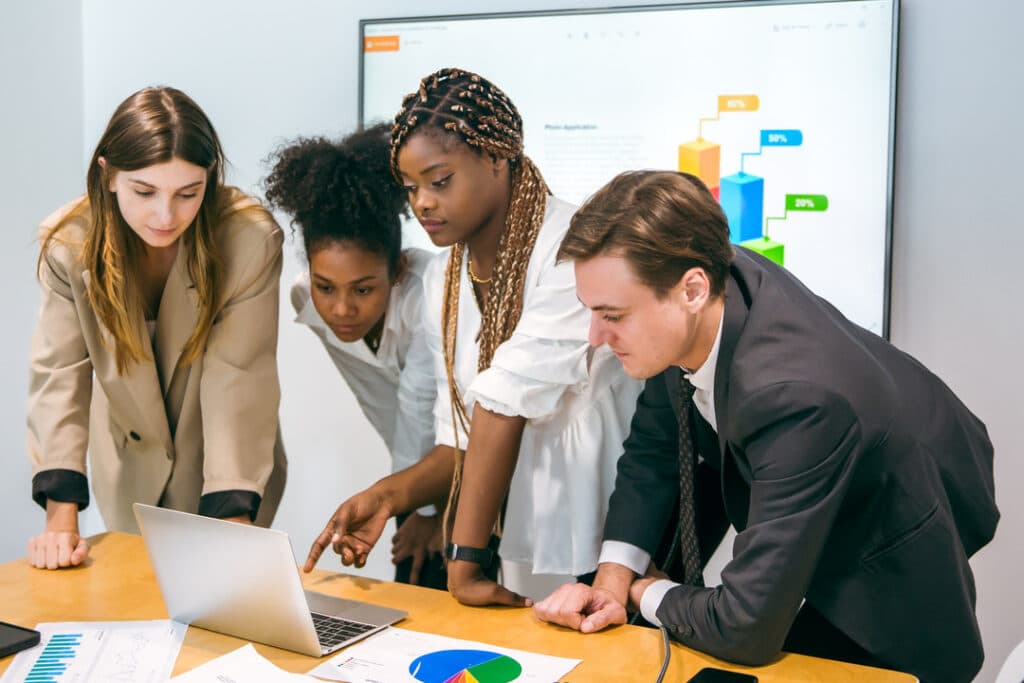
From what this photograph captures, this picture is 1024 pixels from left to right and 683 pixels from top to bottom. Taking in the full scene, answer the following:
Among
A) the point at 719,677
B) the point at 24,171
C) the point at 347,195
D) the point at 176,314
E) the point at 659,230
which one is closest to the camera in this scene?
the point at 719,677

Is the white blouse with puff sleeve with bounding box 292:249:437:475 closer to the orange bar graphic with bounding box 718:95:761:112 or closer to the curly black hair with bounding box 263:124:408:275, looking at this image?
the curly black hair with bounding box 263:124:408:275

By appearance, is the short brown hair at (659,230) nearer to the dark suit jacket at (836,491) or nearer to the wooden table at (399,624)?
the dark suit jacket at (836,491)

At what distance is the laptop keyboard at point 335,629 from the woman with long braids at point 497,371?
0.16 metres

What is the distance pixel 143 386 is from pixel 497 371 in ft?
2.42

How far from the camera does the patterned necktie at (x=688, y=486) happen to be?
4.81 ft

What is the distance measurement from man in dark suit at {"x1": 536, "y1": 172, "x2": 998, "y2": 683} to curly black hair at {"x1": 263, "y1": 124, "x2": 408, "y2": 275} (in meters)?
0.76

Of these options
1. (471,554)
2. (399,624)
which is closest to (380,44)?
(471,554)

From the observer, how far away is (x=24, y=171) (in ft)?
9.95

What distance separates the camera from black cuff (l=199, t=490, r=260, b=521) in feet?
5.75

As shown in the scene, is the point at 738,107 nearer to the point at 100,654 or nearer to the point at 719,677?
the point at 719,677

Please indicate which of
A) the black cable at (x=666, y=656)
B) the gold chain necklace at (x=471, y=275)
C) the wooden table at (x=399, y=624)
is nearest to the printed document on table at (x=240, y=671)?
the wooden table at (x=399, y=624)

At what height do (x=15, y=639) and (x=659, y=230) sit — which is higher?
(x=659, y=230)

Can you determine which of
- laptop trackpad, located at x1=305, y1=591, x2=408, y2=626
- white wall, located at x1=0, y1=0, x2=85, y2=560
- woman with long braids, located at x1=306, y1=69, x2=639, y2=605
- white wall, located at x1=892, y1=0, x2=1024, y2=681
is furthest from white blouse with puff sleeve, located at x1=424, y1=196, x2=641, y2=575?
white wall, located at x1=0, y1=0, x2=85, y2=560

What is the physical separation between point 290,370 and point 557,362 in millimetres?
1666
